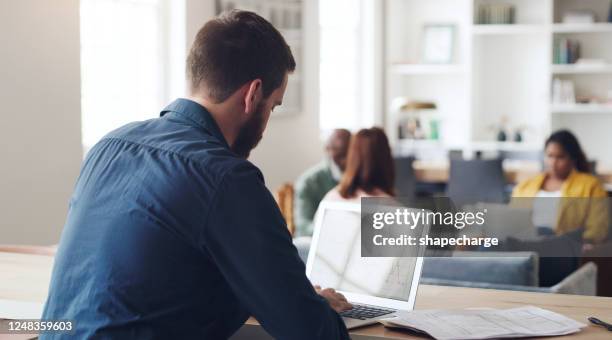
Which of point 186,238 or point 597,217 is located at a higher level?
point 186,238

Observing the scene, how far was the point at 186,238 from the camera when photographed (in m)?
1.62

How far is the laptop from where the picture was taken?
2273 mm

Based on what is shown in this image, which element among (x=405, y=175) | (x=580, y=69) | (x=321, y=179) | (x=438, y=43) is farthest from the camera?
(x=438, y=43)

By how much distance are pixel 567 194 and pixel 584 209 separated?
0.43ft

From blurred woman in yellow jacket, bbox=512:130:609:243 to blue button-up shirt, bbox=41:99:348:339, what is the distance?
3687mm

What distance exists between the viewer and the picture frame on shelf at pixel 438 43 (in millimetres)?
9062

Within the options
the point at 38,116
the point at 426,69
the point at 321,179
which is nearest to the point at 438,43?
the point at 426,69

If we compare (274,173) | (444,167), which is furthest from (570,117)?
(274,173)

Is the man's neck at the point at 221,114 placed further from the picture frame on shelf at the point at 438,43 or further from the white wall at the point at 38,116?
the picture frame on shelf at the point at 438,43

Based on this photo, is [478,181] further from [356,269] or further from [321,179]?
[356,269]

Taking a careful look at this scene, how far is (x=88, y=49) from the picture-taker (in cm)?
538

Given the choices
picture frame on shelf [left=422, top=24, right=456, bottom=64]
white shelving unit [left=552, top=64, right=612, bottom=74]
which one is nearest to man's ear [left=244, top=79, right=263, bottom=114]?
white shelving unit [left=552, top=64, right=612, bottom=74]

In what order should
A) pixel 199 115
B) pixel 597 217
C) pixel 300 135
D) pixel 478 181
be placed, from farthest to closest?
1. pixel 300 135
2. pixel 478 181
3. pixel 597 217
4. pixel 199 115

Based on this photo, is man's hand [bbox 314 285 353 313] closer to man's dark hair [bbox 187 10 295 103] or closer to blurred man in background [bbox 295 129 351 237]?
man's dark hair [bbox 187 10 295 103]
